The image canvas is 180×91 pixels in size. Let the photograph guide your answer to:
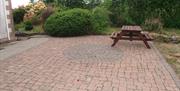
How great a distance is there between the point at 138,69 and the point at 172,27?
23.9 ft

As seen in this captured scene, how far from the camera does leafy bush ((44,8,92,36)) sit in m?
9.80

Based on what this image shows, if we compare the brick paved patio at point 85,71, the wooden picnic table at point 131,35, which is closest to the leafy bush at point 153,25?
the wooden picnic table at point 131,35

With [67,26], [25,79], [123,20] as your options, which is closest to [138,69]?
[25,79]

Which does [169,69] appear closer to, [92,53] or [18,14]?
[92,53]

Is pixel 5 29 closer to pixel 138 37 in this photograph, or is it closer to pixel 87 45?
pixel 87 45

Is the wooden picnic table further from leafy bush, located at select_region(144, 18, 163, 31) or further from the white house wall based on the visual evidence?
the white house wall

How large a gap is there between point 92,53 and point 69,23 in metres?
3.28

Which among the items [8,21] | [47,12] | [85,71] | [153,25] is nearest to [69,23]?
[8,21]

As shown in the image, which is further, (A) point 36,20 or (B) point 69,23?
(A) point 36,20

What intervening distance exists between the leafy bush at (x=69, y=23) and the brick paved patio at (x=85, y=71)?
248 cm

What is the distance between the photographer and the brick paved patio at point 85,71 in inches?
174

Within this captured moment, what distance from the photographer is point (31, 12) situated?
491 inches

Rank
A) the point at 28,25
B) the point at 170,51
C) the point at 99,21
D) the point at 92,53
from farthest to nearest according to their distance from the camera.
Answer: the point at 28,25, the point at 99,21, the point at 170,51, the point at 92,53

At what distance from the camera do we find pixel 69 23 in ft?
32.2
